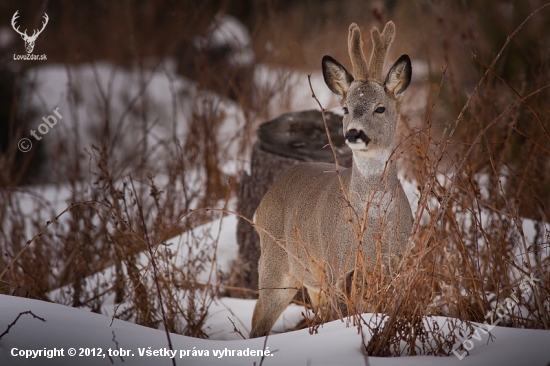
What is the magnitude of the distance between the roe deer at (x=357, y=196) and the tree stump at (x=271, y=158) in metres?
0.97

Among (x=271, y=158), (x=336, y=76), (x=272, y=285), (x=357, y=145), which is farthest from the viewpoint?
(x=271, y=158)

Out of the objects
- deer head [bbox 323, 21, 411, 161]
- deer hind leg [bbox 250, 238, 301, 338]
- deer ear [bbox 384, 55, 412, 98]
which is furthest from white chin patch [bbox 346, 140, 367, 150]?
deer hind leg [bbox 250, 238, 301, 338]

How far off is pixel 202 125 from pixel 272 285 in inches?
110

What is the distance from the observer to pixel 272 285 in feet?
11.7

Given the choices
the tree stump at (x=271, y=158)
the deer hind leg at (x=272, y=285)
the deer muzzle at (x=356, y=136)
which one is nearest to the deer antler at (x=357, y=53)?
the deer muzzle at (x=356, y=136)

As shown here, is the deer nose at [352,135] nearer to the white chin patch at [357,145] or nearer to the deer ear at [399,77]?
the white chin patch at [357,145]

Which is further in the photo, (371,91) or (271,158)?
(271,158)

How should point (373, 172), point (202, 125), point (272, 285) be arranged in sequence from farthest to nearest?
point (202, 125), point (272, 285), point (373, 172)

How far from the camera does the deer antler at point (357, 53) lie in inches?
120

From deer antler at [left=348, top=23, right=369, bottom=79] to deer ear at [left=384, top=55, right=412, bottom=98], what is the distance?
14 cm

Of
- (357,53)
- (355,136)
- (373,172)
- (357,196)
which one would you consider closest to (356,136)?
(355,136)

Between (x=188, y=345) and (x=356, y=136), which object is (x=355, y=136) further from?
(x=188, y=345)

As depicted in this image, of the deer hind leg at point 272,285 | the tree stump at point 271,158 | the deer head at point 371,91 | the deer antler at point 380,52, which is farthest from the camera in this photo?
the tree stump at point 271,158

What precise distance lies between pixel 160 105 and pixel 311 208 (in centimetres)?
886
